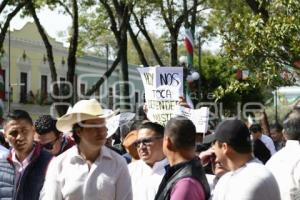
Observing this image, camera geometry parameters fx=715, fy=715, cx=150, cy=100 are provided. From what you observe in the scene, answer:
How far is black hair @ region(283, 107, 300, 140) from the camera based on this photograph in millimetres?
5930

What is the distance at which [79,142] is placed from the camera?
5242 mm

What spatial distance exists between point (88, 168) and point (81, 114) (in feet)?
1.37

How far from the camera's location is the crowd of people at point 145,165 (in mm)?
4582

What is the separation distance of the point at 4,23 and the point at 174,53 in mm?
6705

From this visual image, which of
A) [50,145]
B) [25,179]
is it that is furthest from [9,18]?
[25,179]

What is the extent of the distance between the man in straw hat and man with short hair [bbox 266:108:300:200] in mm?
1297

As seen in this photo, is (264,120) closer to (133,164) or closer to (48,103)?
(133,164)

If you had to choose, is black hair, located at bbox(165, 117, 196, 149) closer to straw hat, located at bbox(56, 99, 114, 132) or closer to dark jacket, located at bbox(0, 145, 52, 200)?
straw hat, located at bbox(56, 99, 114, 132)

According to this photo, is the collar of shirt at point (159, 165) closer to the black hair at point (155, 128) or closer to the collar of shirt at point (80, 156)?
the black hair at point (155, 128)

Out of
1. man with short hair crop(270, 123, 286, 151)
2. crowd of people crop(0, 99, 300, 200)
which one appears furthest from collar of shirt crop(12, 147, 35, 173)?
man with short hair crop(270, 123, 286, 151)

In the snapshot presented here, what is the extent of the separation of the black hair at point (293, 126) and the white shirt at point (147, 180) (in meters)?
1.06

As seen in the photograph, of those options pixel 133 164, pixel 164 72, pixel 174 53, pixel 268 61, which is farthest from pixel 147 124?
pixel 174 53

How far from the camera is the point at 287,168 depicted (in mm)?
5688

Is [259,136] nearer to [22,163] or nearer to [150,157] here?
[150,157]
